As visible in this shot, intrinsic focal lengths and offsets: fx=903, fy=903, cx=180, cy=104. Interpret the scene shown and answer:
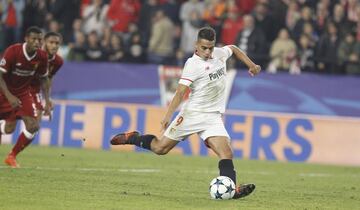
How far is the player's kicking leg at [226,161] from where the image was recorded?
1103 cm

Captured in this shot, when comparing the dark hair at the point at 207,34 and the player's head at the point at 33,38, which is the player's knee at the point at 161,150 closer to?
the dark hair at the point at 207,34

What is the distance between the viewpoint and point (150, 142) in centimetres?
1198

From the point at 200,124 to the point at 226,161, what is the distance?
636mm

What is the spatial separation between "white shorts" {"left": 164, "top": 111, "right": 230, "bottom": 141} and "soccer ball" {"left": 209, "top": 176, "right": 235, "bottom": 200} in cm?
70

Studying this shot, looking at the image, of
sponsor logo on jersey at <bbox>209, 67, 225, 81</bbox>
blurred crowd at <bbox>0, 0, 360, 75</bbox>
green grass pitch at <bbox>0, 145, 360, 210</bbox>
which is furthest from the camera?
blurred crowd at <bbox>0, 0, 360, 75</bbox>

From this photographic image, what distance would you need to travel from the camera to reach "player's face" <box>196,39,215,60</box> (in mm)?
11180

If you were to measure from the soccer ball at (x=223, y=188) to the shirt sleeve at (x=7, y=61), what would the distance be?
4572 millimetres

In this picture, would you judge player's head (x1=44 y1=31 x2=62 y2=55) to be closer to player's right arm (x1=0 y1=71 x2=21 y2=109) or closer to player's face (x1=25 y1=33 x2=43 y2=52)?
player's face (x1=25 y1=33 x2=43 y2=52)

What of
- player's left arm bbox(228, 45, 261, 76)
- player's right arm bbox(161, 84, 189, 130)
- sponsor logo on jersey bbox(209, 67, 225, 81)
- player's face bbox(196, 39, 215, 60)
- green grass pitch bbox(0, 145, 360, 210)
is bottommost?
green grass pitch bbox(0, 145, 360, 210)

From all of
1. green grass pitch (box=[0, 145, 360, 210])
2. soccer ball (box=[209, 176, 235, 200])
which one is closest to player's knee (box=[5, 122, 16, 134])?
green grass pitch (box=[0, 145, 360, 210])

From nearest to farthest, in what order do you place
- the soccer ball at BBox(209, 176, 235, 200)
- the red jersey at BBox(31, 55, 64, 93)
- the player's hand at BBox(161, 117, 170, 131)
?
the player's hand at BBox(161, 117, 170, 131)
the soccer ball at BBox(209, 176, 235, 200)
the red jersey at BBox(31, 55, 64, 93)

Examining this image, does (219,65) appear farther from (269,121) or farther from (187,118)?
(269,121)

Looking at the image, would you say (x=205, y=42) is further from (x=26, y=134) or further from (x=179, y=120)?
(x=26, y=134)

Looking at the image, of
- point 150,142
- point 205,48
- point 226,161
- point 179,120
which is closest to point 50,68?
point 150,142
